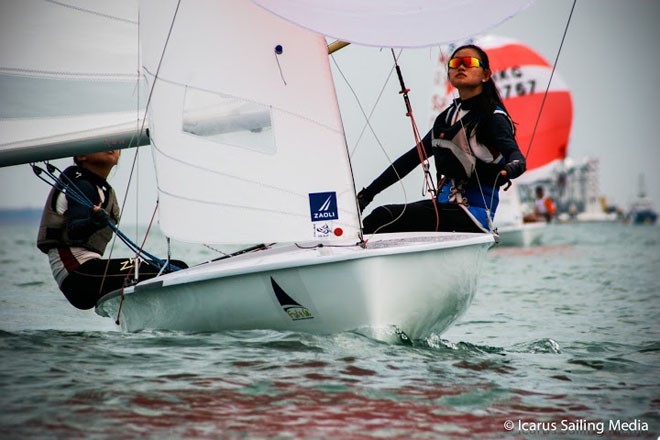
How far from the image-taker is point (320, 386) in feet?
13.5

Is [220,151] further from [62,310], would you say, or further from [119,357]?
[62,310]

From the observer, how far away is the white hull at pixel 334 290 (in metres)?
4.69

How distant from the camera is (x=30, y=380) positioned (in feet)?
13.6

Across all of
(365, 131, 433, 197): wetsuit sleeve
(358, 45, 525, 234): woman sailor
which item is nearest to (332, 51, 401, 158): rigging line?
(365, 131, 433, 197): wetsuit sleeve

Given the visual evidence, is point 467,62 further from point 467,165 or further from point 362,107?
point 362,107

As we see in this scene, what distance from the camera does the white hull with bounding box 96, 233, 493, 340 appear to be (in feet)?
15.4

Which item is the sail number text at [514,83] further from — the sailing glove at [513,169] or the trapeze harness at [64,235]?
the sailing glove at [513,169]

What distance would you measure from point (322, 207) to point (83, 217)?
5.76 ft

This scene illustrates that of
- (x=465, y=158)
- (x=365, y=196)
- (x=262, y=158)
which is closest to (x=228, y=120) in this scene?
(x=262, y=158)

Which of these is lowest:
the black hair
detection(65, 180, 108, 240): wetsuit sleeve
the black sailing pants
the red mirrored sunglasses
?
the black sailing pants

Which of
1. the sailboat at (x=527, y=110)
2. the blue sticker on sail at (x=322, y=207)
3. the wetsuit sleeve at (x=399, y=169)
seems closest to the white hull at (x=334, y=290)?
the blue sticker on sail at (x=322, y=207)

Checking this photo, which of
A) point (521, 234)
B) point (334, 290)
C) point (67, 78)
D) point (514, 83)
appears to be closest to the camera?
point (334, 290)

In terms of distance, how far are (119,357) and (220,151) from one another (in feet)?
4.56

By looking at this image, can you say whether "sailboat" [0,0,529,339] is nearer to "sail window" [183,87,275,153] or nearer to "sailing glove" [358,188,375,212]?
"sail window" [183,87,275,153]
